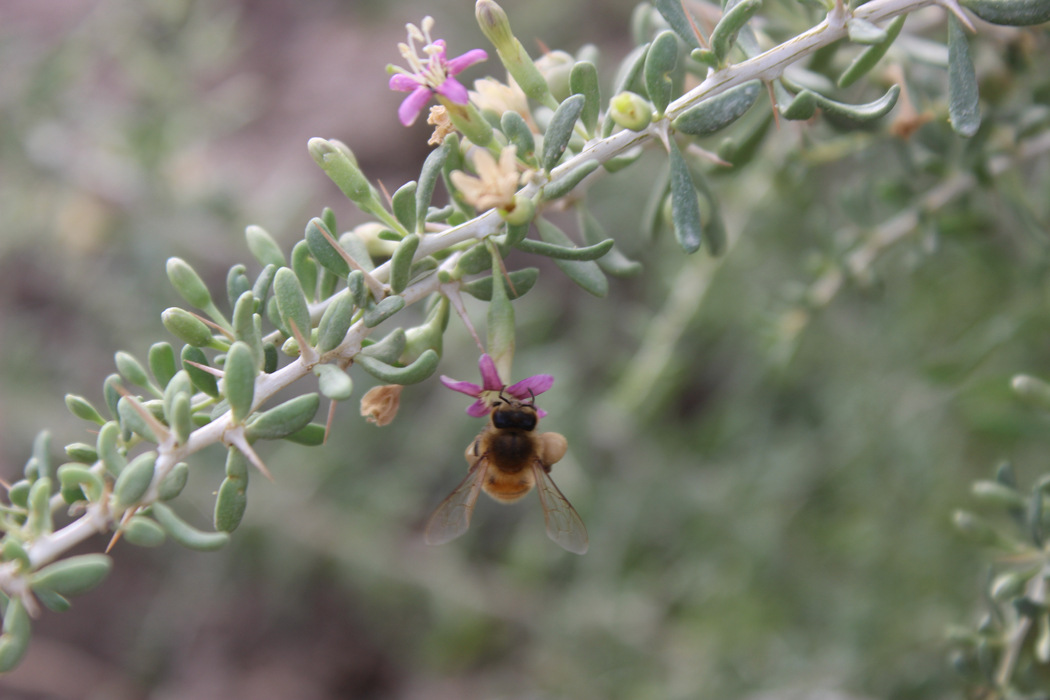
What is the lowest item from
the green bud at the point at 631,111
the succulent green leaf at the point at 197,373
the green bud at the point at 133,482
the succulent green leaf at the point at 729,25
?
the green bud at the point at 133,482

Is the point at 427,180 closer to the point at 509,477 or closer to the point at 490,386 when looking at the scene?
the point at 490,386

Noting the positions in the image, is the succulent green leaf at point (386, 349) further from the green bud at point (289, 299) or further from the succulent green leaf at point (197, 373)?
the succulent green leaf at point (197, 373)

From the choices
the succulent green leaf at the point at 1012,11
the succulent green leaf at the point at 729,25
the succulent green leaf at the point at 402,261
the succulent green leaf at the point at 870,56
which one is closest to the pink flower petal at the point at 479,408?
the succulent green leaf at the point at 402,261

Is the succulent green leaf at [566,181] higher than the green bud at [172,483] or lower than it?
higher

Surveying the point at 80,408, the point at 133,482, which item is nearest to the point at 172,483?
the point at 133,482

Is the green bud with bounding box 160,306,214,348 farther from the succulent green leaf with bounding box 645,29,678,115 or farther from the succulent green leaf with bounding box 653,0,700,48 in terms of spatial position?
the succulent green leaf with bounding box 653,0,700,48
